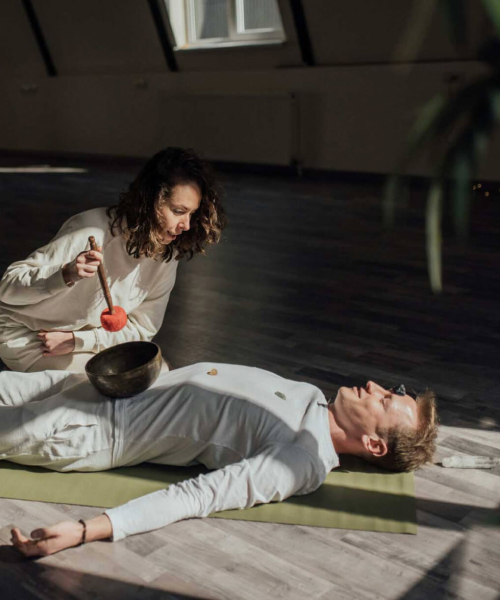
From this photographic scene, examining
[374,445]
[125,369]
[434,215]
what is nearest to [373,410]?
[374,445]

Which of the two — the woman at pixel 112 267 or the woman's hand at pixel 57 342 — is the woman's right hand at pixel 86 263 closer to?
the woman at pixel 112 267

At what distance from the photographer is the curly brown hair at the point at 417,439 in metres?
1.94

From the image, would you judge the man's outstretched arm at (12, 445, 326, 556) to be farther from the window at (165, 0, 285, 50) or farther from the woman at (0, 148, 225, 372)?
the window at (165, 0, 285, 50)

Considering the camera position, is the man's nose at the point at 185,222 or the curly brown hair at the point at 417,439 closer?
the curly brown hair at the point at 417,439

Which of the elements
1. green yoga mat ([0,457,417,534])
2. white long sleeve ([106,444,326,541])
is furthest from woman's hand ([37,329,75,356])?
white long sleeve ([106,444,326,541])

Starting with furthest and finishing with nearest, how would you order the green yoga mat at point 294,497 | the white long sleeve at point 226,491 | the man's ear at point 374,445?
the man's ear at point 374,445, the green yoga mat at point 294,497, the white long sleeve at point 226,491

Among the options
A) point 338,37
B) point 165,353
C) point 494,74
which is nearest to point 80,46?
point 338,37

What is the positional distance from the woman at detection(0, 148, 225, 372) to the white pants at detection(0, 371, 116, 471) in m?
0.33

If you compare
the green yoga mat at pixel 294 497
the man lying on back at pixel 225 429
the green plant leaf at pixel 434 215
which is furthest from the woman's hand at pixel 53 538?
the green plant leaf at pixel 434 215

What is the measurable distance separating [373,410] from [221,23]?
6754 millimetres

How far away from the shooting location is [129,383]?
1.96m

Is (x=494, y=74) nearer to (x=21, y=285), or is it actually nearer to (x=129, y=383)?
(x=129, y=383)

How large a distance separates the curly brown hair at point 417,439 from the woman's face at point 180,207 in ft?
2.59

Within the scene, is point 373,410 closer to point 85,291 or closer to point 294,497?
point 294,497
